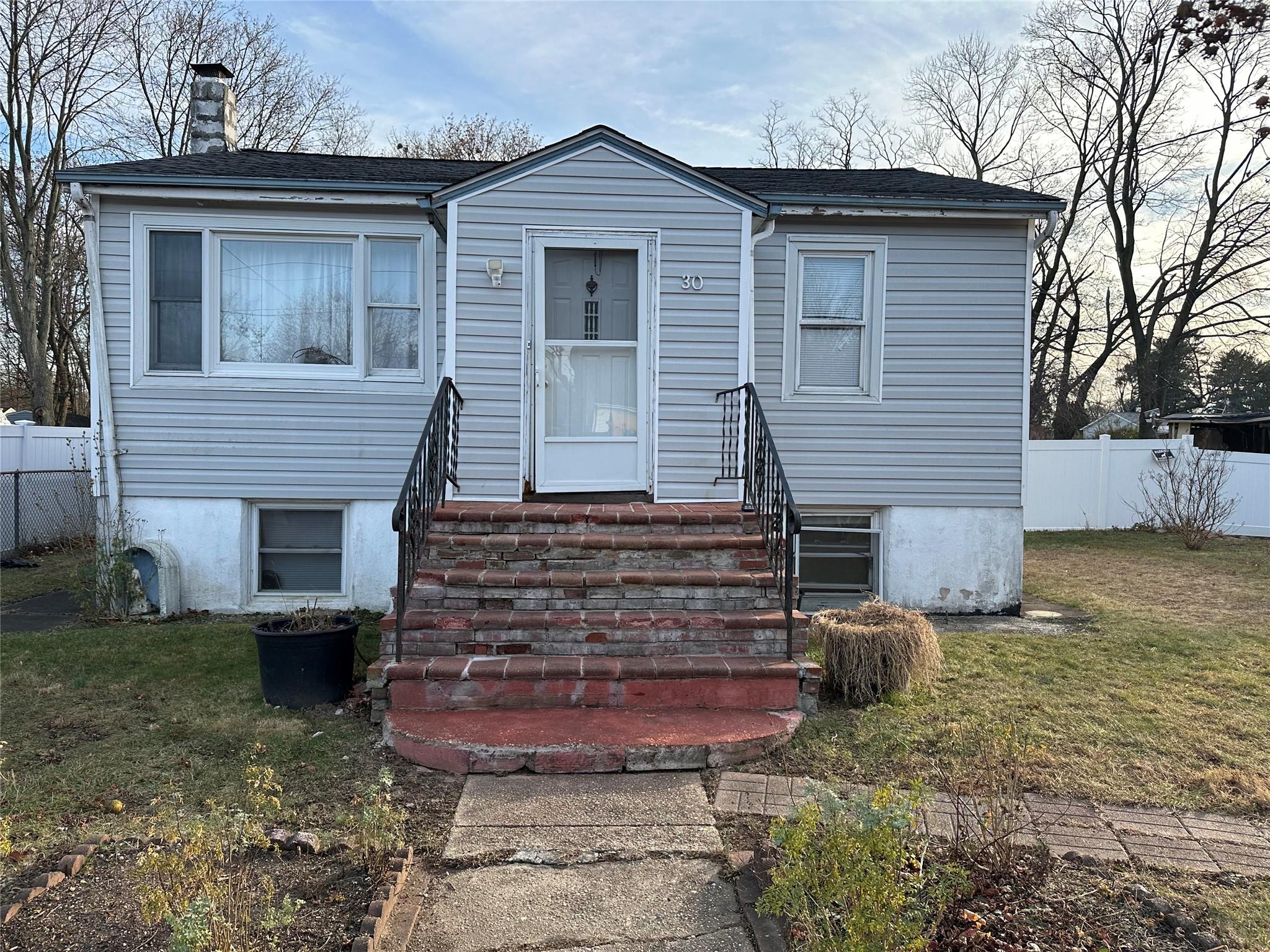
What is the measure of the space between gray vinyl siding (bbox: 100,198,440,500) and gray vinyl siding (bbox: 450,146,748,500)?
1172 millimetres

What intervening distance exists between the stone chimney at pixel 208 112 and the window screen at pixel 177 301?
96.2 inches

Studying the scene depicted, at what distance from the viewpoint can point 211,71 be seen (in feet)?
29.6

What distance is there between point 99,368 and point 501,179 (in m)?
3.88

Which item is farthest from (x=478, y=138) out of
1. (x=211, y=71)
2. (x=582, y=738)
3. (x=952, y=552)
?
(x=582, y=738)

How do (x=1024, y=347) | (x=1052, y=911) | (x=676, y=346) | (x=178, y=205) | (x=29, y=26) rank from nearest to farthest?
(x=1052, y=911), (x=676, y=346), (x=178, y=205), (x=1024, y=347), (x=29, y=26)

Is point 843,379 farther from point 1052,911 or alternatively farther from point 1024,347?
point 1052,911

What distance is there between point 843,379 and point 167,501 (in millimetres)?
6307

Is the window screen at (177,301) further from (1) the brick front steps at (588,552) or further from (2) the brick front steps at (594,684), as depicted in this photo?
(2) the brick front steps at (594,684)

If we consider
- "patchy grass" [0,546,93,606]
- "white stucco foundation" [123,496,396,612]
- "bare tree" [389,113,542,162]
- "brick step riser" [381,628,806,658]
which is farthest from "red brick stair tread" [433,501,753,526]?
"bare tree" [389,113,542,162]

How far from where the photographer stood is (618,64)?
1062 cm

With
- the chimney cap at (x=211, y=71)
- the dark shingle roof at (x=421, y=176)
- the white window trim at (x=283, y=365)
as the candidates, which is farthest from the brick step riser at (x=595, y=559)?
the chimney cap at (x=211, y=71)

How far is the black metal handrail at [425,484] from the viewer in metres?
4.71

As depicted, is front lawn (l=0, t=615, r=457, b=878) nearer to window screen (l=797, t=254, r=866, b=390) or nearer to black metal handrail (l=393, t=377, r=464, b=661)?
black metal handrail (l=393, t=377, r=464, b=661)

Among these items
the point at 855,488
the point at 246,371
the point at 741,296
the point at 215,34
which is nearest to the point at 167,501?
Answer: the point at 246,371
